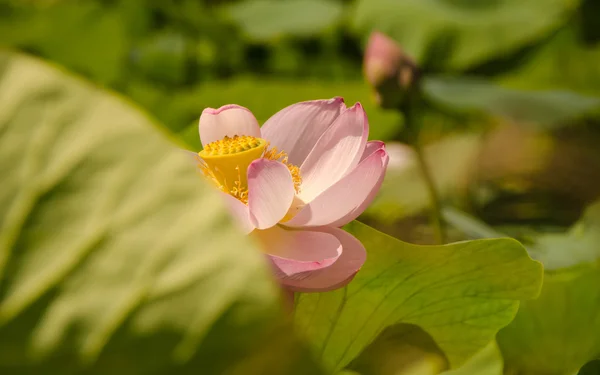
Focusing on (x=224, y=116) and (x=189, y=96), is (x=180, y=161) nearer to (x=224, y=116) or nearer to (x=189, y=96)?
(x=224, y=116)

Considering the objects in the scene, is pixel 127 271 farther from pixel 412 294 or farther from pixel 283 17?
pixel 283 17

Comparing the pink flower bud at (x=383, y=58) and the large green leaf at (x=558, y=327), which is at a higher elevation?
the pink flower bud at (x=383, y=58)

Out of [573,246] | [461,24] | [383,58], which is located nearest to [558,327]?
[573,246]

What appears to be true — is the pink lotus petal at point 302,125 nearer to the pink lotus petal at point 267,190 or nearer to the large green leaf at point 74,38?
the pink lotus petal at point 267,190

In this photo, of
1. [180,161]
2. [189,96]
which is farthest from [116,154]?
[189,96]

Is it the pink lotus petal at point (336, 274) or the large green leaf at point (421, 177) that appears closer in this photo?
the pink lotus petal at point (336, 274)

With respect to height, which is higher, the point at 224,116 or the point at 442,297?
the point at 224,116

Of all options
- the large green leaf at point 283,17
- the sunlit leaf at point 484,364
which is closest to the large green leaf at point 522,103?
the large green leaf at point 283,17
